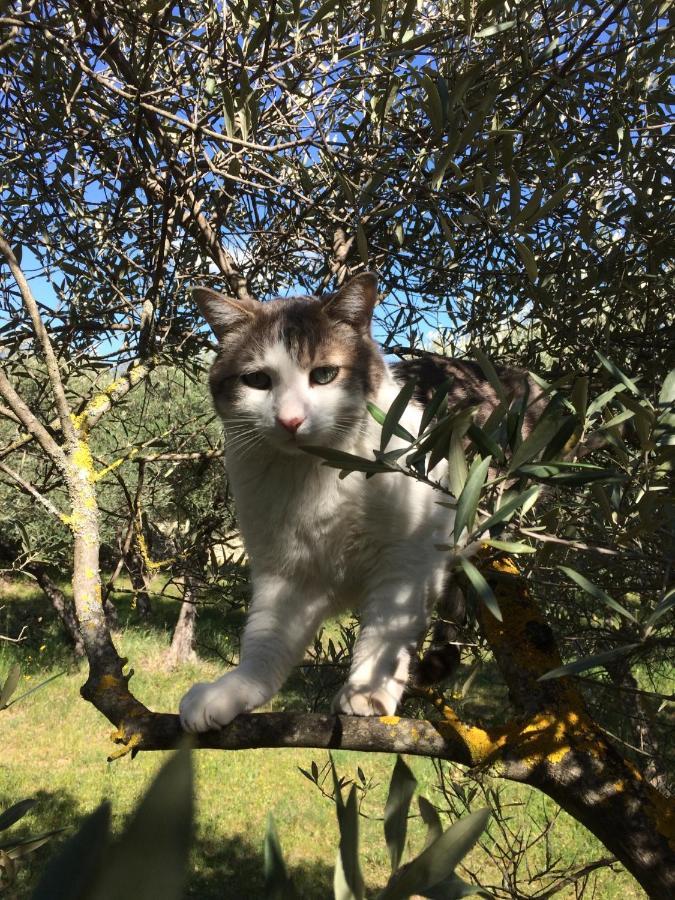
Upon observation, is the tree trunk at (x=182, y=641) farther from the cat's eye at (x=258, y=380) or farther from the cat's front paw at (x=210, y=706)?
the cat's front paw at (x=210, y=706)

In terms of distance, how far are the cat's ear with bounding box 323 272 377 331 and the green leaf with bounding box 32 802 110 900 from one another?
1622 millimetres

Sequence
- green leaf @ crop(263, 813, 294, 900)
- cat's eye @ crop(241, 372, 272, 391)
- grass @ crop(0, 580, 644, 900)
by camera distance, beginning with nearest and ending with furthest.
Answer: green leaf @ crop(263, 813, 294, 900) < cat's eye @ crop(241, 372, 272, 391) < grass @ crop(0, 580, 644, 900)

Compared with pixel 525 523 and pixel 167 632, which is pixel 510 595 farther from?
pixel 167 632

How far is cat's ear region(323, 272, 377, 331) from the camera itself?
183 cm

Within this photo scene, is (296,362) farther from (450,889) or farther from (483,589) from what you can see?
(450,889)

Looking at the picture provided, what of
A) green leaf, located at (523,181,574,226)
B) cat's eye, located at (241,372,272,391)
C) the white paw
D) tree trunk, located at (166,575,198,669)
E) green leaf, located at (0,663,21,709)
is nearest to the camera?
green leaf, located at (0,663,21,709)

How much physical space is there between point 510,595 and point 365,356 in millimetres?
773

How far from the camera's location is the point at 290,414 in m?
1.68

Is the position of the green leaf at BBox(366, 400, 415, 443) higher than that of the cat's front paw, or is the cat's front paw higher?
the green leaf at BBox(366, 400, 415, 443)

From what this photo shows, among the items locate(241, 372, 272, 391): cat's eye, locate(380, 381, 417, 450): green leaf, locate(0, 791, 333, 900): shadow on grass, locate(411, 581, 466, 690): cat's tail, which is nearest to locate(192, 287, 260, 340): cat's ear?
locate(241, 372, 272, 391): cat's eye

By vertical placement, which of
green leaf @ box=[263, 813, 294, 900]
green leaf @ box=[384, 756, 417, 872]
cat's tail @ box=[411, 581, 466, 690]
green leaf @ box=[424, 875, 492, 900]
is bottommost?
cat's tail @ box=[411, 581, 466, 690]

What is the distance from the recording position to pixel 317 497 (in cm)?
178

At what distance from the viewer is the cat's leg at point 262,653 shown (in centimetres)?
141

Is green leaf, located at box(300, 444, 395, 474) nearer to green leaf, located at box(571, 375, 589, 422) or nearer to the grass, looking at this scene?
green leaf, located at box(571, 375, 589, 422)
